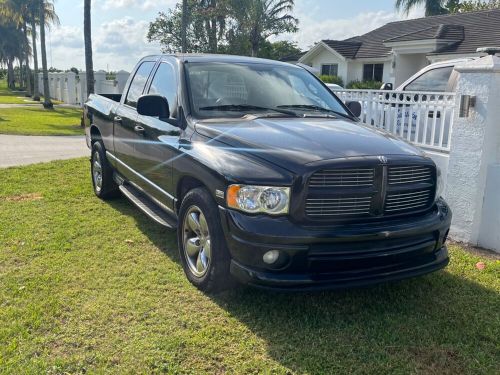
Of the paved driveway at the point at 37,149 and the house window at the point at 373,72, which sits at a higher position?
the house window at the point at 373,72

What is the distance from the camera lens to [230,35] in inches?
1319

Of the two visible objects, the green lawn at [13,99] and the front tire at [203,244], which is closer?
the front tire at [203,244]

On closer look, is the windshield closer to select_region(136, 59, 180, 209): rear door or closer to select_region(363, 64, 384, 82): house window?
select_region(136, 59, 180, 209): rear door

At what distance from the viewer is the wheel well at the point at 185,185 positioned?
12.9 feet

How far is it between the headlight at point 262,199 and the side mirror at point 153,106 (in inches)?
57.2

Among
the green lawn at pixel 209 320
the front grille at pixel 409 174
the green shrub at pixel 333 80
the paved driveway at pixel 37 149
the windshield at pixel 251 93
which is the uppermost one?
the green shrub at pixel 333 80

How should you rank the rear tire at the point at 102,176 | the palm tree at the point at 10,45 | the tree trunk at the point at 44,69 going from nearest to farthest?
the rear tire at the point at 102,176 < the tree trunk at the point at 44,69 < the palm tree at the point at 10,45

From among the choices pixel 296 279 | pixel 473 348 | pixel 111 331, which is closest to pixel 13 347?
pixel 111 331

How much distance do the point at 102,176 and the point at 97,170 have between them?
0.35 m

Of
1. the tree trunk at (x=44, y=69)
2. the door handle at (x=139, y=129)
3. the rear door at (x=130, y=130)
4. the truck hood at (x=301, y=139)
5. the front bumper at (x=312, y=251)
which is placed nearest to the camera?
Result: the front bumper at (x=312, y=251)

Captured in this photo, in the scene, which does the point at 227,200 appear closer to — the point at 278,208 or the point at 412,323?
the point at 278,208

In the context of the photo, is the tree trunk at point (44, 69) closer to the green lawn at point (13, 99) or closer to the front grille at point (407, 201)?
the green lawn at point (13, 99)

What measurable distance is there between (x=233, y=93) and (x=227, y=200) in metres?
1.53

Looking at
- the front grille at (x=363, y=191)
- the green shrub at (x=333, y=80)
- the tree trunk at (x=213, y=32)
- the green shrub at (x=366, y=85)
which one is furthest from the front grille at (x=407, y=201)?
the tree trunk at (x=213, y=32)
